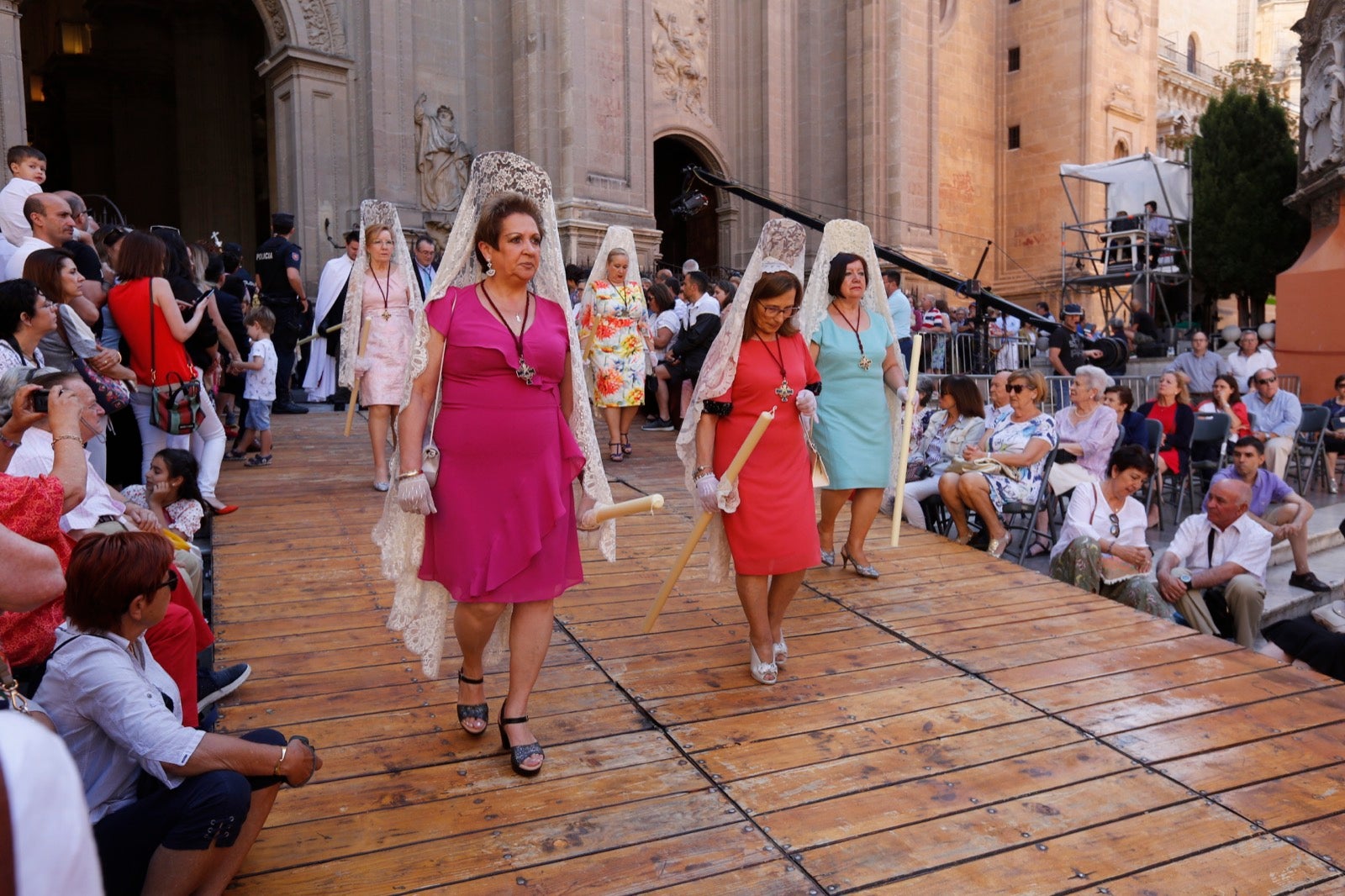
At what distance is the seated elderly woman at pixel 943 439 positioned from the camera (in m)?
7.36

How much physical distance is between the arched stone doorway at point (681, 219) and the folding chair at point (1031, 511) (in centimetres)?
1306

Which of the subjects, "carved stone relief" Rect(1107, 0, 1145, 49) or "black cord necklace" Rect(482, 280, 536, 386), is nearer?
"black cord necklace" Rect(482, 280, 536, 386)

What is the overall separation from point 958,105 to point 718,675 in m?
23.8

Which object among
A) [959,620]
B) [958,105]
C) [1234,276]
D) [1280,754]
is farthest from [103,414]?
[1234,276]

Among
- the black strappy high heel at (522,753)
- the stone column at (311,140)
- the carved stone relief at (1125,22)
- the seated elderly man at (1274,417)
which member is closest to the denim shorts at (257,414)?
the black strappy high heel at (522,753)

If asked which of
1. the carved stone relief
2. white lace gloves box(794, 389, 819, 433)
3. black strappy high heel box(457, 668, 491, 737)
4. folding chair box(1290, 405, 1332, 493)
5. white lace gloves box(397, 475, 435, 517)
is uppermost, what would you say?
the carved stone relief

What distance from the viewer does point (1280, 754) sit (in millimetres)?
3580

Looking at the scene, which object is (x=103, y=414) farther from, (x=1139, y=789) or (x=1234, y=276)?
(x=1234, y=276)

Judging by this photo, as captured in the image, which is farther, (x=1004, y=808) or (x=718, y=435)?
(x=718, y=435)

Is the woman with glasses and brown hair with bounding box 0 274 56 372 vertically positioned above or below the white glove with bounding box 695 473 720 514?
above

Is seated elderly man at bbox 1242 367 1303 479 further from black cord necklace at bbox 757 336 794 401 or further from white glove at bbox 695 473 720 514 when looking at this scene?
white glove at bbox 695 473 720 514

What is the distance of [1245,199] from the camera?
84.5ft

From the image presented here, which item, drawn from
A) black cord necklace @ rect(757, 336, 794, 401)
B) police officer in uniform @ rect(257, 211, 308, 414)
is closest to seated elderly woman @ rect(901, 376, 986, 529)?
black cord necklace @ rect(757, 336, 794, 401)

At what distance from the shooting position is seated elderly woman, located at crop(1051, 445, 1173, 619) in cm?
593
